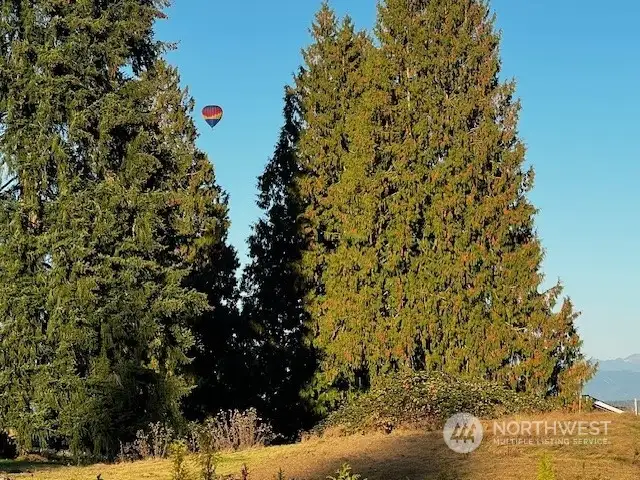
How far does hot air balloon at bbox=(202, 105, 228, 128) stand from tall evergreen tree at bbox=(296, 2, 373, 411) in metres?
3.18

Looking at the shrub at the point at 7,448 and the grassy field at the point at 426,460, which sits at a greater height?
the shrub at the point at 7,448

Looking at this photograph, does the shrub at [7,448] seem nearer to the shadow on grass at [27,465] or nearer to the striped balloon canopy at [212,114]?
the shadow on grass at [27,465]

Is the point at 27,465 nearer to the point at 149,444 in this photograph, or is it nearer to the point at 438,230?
the point at 149,444

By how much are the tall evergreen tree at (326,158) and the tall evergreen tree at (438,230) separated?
137mm

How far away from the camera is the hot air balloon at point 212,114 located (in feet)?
93.4

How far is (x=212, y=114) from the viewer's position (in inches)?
1128

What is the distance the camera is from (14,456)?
56.6ft

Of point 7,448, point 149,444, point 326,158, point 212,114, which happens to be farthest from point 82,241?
point 212,114

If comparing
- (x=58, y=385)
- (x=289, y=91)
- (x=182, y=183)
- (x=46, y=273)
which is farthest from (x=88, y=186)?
(x=289, y=91)

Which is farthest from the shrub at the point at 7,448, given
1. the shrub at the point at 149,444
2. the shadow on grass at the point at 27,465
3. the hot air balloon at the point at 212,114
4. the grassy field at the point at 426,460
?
the hot air balloon at the point at 212,114

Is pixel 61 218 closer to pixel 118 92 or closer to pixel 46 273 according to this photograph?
pixel 46 273

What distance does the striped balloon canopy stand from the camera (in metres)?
28.5

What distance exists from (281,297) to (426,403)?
40.9 ft

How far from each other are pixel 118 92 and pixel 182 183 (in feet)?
32.2
